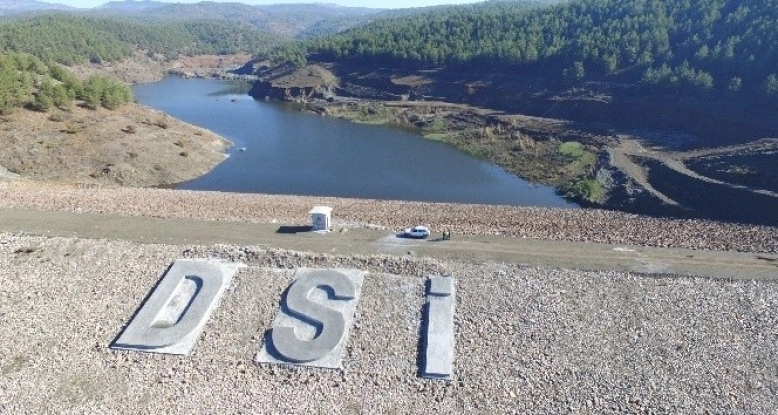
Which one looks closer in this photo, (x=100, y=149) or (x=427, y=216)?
(x=427, y=216)

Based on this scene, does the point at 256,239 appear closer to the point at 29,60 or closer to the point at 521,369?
the point at 521,369

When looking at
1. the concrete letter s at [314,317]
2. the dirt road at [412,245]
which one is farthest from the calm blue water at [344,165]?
the concrete letter s at [314,317]

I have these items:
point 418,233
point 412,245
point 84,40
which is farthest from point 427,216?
point 84,40

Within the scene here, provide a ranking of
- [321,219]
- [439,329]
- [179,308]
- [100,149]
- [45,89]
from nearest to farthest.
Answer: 1. [439,329]
2. [179,308]
3. [321,219]
4. [100,149]
5. [45,89]

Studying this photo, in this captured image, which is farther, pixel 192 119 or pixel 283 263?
pixel 192 119

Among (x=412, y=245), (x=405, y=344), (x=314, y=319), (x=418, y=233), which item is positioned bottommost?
(x=405, y=344)

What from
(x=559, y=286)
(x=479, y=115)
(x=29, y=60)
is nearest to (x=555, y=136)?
(x=479, y=115)

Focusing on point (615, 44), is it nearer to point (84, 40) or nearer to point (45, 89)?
point (45, 89)
